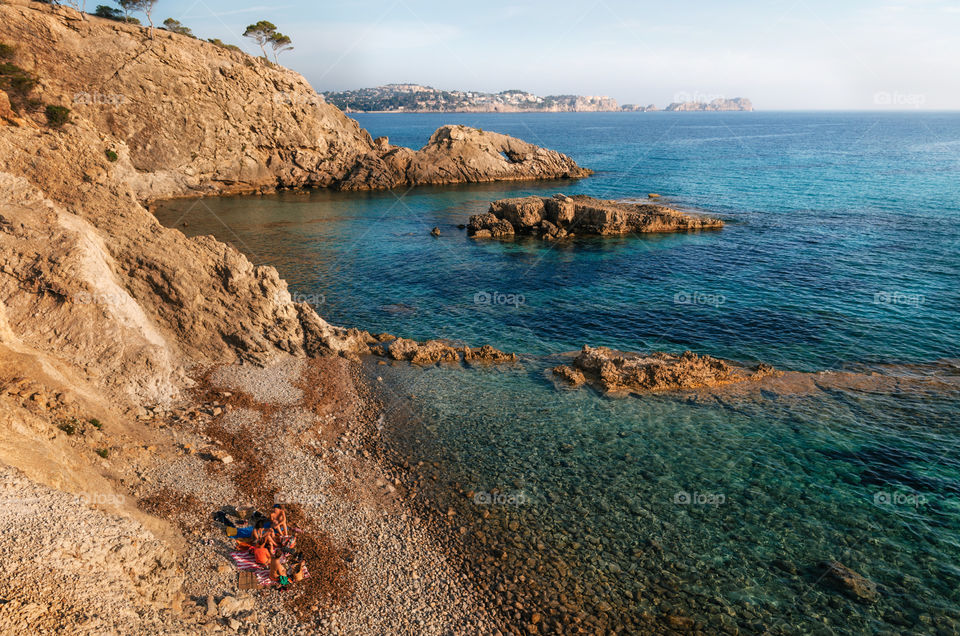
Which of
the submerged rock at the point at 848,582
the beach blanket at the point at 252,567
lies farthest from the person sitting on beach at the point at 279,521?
the submerged rock at the point at 848,582

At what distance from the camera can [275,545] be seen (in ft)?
56.4

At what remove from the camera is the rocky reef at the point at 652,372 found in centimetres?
3027

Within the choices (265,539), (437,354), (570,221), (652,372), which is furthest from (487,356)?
(570,221)

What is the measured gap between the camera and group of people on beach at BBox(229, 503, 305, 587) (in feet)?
53.4

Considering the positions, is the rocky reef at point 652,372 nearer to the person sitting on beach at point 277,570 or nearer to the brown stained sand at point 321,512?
the brown stained sand at point 321,512

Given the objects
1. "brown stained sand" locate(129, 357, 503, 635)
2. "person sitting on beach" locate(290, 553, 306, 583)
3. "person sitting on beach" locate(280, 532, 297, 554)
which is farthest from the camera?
"person sitting on beach" locate(280, 532, 297, 554)

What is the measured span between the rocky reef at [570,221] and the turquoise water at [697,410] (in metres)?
3.82

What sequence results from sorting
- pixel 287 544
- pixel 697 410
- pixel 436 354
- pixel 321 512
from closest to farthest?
pixel 287 544, pixel 321 512, pixel 697 410, pixel 436 354

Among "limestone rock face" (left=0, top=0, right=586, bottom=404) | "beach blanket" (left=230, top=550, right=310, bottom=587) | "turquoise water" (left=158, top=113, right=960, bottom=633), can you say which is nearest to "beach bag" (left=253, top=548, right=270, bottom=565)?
"beach blanket" (left=230, top=550, right=310, bottom=587)

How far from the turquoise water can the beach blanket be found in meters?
7.52

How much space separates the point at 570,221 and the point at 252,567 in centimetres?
5949

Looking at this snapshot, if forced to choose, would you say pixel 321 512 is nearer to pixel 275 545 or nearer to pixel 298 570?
pixel 275 545

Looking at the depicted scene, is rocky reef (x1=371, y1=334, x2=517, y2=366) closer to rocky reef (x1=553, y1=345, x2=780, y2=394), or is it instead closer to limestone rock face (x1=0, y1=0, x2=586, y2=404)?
limestone rock face (x1=0, y1=0, x2=586, y2=404)

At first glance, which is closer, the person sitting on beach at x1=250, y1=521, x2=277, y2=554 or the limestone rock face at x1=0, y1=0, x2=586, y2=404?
the person sitting on beach at x1=250, y1=521, x2=277, y2=554
